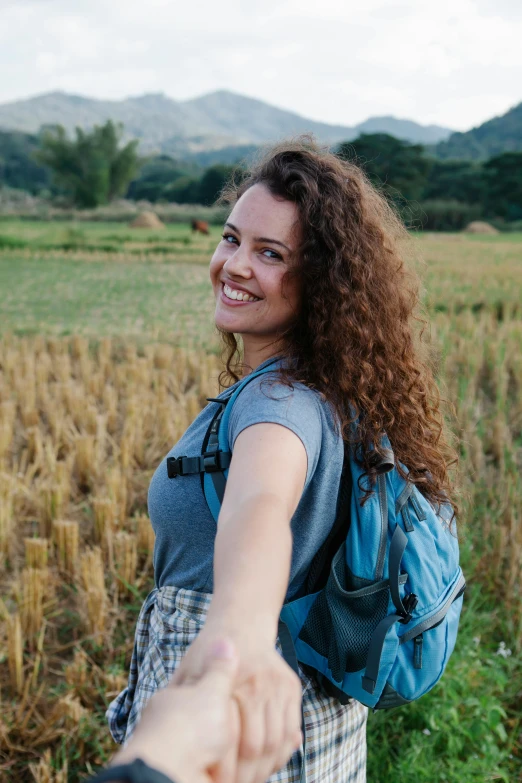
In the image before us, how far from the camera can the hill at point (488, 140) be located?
8881 centimetres

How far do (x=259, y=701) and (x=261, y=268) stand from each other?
870 millimetres

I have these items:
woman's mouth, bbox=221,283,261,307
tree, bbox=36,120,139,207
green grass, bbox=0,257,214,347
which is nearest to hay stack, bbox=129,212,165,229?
green grass, bbox=0,257,214,347

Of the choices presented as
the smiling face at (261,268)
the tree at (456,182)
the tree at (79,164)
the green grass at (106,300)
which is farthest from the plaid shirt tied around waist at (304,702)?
the tree at (79,164)

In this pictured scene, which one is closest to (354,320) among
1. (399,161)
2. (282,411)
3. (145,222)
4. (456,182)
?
(282,411)

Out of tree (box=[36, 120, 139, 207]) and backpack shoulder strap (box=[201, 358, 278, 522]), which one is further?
tree (box=[36, 120, 139, 207])

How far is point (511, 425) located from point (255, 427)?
15.2ft

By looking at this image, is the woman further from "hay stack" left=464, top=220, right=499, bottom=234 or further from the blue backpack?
"hay stack" left=464, top=220, right=499, bottom=234

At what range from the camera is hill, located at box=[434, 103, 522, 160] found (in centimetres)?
8881

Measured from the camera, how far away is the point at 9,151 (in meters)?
75.9

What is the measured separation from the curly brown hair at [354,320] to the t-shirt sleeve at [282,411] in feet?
0.34

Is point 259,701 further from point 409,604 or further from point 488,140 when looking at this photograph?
point 488,140

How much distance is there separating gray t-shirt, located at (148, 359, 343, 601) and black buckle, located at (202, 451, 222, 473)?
1.3 inches

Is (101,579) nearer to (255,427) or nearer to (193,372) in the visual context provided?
(255,427)

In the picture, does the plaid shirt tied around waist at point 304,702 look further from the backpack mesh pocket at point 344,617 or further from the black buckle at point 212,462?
the black buckle at point 212,462
